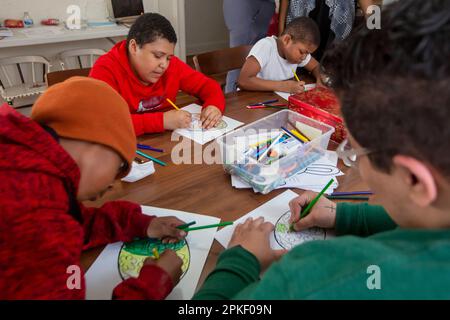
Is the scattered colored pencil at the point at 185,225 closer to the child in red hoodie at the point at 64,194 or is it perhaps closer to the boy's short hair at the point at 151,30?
the child in red hoodie at the point at 64,194

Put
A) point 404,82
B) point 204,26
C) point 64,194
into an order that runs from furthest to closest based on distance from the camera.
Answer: point 204,26 → point 64,194 → point 404,82

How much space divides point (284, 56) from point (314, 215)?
1309 mm

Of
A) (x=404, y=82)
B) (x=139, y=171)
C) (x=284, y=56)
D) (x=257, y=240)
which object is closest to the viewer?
(x=404, y=82)

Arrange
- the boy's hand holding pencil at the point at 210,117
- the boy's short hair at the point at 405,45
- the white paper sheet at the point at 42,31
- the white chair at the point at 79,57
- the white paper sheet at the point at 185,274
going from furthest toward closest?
the white chair at the point at 79,57 → the white paper sheet at the point at 42,31 → the boy's hand holding pencil at the point at 210,117 → the white paper sheet at the point at 185,274 → the boy's short hair at the point at 405,45

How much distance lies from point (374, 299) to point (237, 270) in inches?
9.2

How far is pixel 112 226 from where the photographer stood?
688 millimetres

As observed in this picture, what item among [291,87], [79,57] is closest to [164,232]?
[291,87]

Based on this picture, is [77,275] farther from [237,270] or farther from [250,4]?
[250,4]

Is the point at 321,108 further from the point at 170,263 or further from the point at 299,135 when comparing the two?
the point at 170,263

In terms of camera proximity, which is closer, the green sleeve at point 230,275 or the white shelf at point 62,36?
the green sleeve at point 230,275

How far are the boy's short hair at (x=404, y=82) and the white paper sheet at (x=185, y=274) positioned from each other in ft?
1.28

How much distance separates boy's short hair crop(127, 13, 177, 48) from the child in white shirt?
444mm

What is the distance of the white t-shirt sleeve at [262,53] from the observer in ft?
5.62

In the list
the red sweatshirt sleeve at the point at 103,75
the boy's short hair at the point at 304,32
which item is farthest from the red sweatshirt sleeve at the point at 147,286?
the boy's short hair at the point at 304,32
